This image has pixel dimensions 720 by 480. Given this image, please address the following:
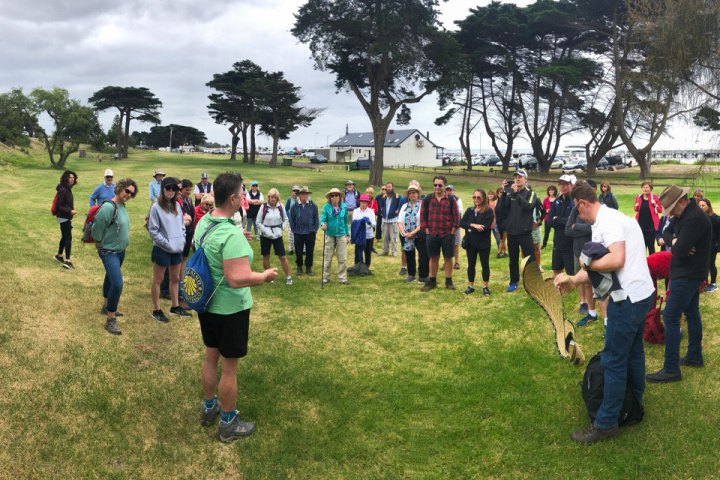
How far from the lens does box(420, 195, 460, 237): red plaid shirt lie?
9.50 m

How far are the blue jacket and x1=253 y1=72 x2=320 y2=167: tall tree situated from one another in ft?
152

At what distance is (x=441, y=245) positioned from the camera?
971 cm

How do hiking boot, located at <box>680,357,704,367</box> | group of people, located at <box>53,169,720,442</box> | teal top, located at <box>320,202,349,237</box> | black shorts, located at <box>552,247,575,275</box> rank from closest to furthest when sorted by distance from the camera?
1. group of people, located at <box>53,169,720,442</box>
2. hiking boot, located at <box>680,357,704,367</box>
3. black shorts, located at <box>552,247,575,275</box>
4. teal top, located at <box>320,202,349,237</box>

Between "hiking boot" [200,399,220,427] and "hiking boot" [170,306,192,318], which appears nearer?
"hiking boot" [200,399,220,427]

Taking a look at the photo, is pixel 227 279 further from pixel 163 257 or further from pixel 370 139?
pixel 370 139

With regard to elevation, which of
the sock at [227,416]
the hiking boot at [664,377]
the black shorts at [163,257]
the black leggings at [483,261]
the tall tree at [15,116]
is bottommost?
the sock at [227,416]

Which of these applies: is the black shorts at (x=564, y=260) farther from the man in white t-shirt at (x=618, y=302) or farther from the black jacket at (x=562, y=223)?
the man in white t-shirt at (x=618, y=302)

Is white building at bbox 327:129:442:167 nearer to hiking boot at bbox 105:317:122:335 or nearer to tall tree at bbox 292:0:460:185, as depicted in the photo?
tall tree at bbox 292:0:460:185

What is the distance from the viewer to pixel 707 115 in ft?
17.0

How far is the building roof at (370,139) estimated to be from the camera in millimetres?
75062

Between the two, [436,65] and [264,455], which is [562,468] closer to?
[264,455]

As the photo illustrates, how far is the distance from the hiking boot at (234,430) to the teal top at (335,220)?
6.04 metres

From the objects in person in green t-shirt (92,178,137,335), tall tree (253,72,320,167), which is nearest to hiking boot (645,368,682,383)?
person in green t-shirt (92,178,137,335)

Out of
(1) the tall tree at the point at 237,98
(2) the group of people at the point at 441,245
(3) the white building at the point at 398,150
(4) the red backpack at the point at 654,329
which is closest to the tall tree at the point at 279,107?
(1) the tall tree at the point at 237,98
